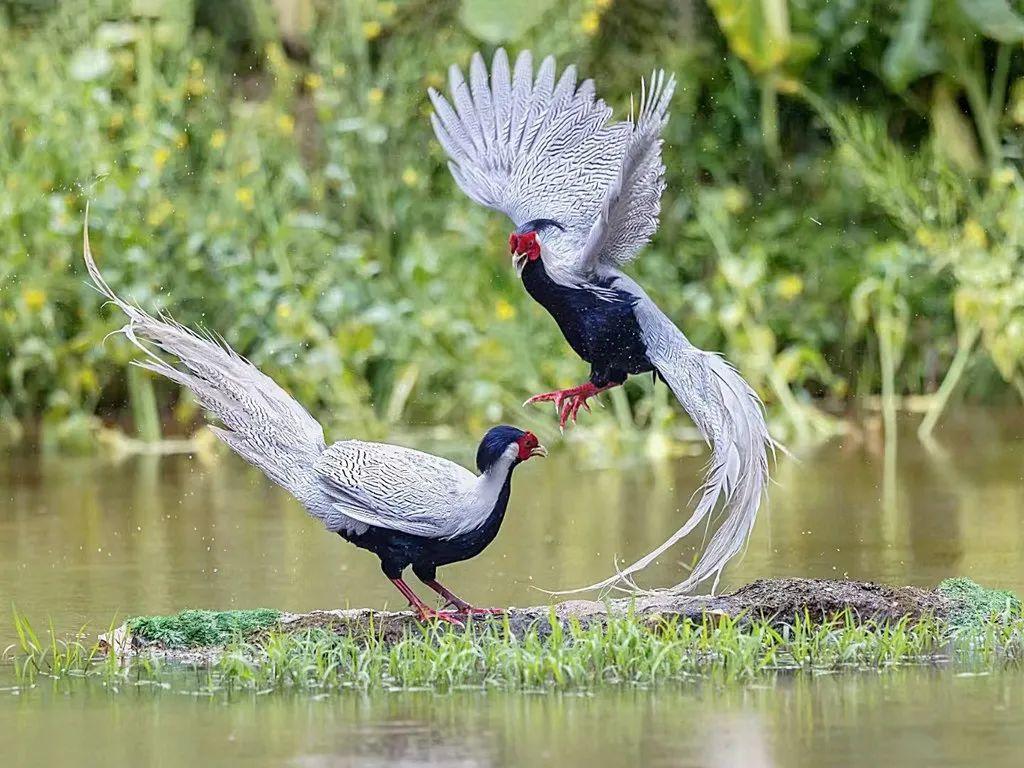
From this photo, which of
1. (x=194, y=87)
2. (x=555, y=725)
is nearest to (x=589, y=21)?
(x=194, y=87)

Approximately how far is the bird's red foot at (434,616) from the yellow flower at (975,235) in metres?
6.66

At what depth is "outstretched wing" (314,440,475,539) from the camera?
21.2ft

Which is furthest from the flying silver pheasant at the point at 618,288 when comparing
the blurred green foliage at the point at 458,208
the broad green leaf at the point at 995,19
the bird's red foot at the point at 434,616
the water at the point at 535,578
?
the broad green leaf at the point at 995,19

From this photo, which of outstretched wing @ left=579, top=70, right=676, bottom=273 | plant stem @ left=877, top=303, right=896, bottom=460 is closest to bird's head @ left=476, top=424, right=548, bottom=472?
outstretched wing @ left=579, top=70, right=676, bottom=273

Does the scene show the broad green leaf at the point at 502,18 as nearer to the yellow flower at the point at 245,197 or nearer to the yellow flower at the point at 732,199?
the yellow flower at the point at 732,199

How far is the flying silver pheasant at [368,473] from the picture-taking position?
6.48m

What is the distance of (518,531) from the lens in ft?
31.4

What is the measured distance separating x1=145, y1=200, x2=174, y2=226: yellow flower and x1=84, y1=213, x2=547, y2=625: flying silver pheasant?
5.89 metres

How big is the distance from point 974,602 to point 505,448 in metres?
1.76

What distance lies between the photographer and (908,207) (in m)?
13.1

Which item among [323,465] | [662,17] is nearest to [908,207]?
[662,17]

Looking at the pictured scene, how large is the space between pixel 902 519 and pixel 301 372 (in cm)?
417

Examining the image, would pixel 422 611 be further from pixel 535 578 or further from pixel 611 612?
pixel 535 578

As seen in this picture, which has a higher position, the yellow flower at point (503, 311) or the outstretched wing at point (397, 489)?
the yellow flower at point (503, 311)
